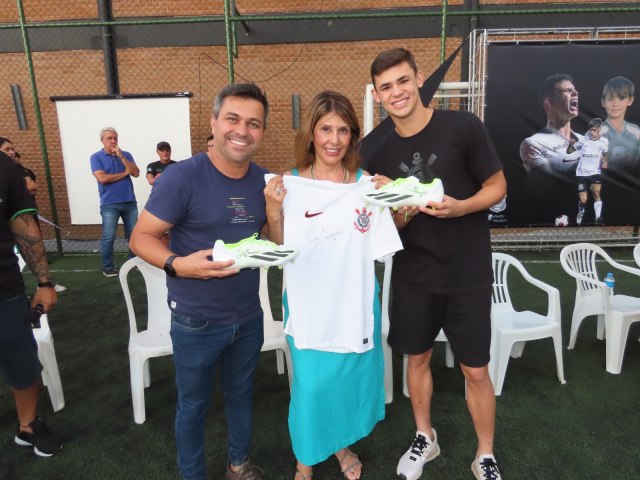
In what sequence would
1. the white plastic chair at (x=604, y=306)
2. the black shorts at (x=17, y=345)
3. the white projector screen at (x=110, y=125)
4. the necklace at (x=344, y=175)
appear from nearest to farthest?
the necklace at (x=344, y=175) < the black shorts at (x=17, y=345) < the white plastic chair at (x=604, y=306) < the white projector screen at (x=110, y=125)

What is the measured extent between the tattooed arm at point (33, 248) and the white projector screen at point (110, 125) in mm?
5177

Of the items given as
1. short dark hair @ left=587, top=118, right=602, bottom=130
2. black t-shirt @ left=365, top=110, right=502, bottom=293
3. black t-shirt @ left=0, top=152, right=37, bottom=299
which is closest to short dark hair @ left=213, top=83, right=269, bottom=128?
black t-shirt @ left=365, top=110, right=502, bottom=293

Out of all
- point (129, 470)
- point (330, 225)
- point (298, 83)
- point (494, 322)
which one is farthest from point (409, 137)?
point (298, 83)

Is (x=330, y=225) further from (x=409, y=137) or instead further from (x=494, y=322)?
(x=494, y=322)

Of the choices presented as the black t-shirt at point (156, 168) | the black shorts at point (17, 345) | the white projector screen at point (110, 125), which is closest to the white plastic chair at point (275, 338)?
the black shorts at point (17, 345)

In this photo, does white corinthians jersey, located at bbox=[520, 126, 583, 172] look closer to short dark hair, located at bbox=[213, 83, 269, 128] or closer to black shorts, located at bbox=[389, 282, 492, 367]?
black shorts, located at bbox=[389, 282, 492, 367]

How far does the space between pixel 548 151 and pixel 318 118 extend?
591cm

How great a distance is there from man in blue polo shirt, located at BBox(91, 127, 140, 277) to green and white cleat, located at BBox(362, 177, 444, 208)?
18.1ft

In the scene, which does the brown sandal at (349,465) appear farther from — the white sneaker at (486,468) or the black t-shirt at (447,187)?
the black t-shirt at (447,187)

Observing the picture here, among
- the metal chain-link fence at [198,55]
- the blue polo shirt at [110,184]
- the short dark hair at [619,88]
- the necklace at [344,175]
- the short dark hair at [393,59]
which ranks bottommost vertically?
the blue polo shirt at [110,184]

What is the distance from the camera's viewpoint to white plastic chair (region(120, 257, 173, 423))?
9.22 ft

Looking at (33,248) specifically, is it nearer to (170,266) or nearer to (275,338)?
(170,266)

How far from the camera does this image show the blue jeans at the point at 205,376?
6.25 feet

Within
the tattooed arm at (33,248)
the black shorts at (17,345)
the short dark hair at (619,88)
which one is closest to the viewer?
the black shorts at (17,345)
